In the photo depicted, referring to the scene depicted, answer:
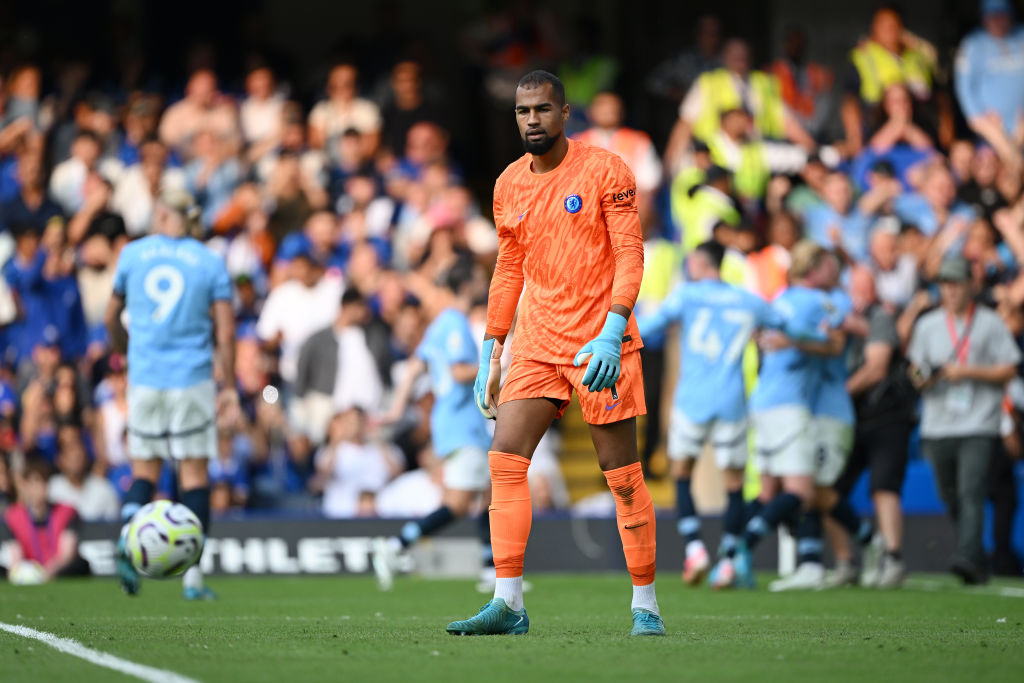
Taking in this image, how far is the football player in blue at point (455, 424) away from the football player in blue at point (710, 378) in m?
1.43

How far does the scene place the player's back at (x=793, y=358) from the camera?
11.2m

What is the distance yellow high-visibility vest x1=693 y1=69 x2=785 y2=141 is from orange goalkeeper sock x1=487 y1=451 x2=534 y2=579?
10733mm

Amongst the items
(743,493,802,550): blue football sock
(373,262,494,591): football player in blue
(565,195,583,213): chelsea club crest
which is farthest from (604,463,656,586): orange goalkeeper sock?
(373,262,494,591): football player in blue

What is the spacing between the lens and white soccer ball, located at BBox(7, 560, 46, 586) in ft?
43.7

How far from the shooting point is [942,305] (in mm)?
12039

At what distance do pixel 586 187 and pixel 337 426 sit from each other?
8610 mm

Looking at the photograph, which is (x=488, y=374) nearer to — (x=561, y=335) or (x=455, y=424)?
(x=561, y=335)

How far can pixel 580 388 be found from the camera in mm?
6688

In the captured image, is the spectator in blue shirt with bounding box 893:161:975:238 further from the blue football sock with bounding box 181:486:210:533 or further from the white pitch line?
Result: the white pitch line

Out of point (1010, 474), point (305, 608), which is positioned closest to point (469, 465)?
point (305, 608)

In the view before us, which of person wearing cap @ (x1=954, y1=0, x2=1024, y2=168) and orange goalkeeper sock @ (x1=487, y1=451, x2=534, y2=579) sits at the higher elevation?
person wearing cap @ (x1=954, y1=0, x2=1024, y2=168)

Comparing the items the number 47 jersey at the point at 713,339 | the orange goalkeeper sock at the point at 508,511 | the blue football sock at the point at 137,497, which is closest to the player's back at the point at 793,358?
the number 47 jersey at the point at 713,339

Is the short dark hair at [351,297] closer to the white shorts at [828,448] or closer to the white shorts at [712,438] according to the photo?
the white shorts at [712,438]

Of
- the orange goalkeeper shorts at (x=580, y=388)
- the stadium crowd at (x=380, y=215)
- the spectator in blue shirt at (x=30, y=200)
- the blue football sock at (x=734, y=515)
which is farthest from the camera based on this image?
the spectator in blue shirt at (x=30, y=200)
